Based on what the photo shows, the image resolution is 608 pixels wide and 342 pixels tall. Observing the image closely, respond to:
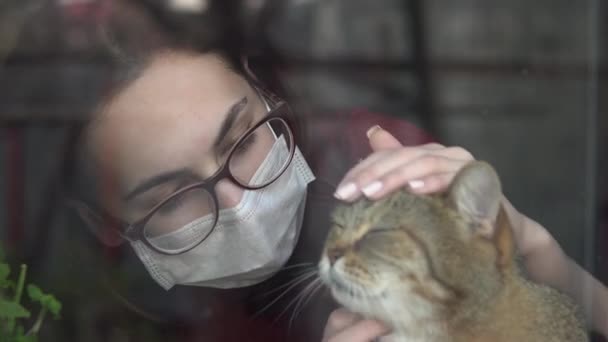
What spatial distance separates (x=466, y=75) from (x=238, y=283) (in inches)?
38.3

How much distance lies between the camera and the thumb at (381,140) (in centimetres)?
142

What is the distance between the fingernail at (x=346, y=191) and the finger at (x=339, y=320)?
194 millimetres

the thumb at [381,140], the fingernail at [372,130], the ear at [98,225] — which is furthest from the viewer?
the ear at [98,225]

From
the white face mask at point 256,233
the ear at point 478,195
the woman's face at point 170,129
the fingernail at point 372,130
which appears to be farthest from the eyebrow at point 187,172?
the ear at point 478,195

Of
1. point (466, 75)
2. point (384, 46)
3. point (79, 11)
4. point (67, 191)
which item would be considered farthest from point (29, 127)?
point (466, 75)

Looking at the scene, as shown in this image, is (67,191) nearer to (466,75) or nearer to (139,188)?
(139,188)

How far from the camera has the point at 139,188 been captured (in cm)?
160

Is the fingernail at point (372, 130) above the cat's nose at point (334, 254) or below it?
above

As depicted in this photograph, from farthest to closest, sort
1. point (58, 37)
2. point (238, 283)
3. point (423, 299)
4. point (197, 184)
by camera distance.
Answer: point (58, 37)
point (238, 283)
point (197, 184)
point (423, 299)

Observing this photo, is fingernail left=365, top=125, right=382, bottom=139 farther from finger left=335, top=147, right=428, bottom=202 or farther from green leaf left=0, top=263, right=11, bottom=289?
green leaf left=0, top=263, right=11, bottom=289

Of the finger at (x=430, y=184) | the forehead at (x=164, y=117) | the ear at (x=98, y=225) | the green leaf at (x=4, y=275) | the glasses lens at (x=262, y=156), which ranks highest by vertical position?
the forehead at (x=164, y=117)

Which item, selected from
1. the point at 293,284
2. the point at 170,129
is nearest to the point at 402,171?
the point at 293,284

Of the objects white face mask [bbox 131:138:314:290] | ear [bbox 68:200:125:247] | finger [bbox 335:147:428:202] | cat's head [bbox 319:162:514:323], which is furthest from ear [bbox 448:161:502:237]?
ear [bbox 68:200:125:247]

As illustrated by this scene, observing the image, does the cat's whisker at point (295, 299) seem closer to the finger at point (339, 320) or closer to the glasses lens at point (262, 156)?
the finger at point (339, 320)
